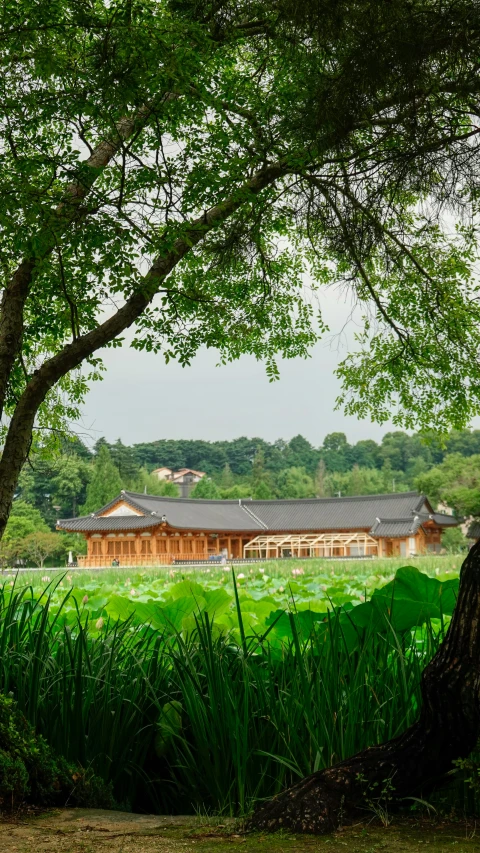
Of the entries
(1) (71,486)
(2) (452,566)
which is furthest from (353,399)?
(1) (71,486)

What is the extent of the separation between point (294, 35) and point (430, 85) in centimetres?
53

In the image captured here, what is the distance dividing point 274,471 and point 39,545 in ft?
106

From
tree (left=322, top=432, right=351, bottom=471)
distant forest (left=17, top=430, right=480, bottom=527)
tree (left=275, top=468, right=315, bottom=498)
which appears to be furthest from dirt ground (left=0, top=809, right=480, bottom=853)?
tree (left=322, top=432, right=351, bottom=471)

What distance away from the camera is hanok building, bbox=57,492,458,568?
97.5 ft

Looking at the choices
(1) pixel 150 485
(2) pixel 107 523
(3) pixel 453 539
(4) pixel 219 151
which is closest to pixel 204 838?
(4) pixel 219 151

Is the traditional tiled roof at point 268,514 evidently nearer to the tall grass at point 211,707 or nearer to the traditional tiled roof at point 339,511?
the traditional tiled roof at point 339,511

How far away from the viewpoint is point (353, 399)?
6.07 m

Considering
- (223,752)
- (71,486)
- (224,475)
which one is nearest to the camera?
(223,752)

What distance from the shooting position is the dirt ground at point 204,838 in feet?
4.19

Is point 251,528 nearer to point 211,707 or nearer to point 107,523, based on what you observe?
point 107,523

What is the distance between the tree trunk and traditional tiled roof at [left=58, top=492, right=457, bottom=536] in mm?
27004

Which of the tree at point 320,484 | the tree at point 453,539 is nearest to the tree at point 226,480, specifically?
the tree at point 320,484

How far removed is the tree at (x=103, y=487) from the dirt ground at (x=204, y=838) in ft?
118

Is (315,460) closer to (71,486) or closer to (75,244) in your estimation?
(71,486)
